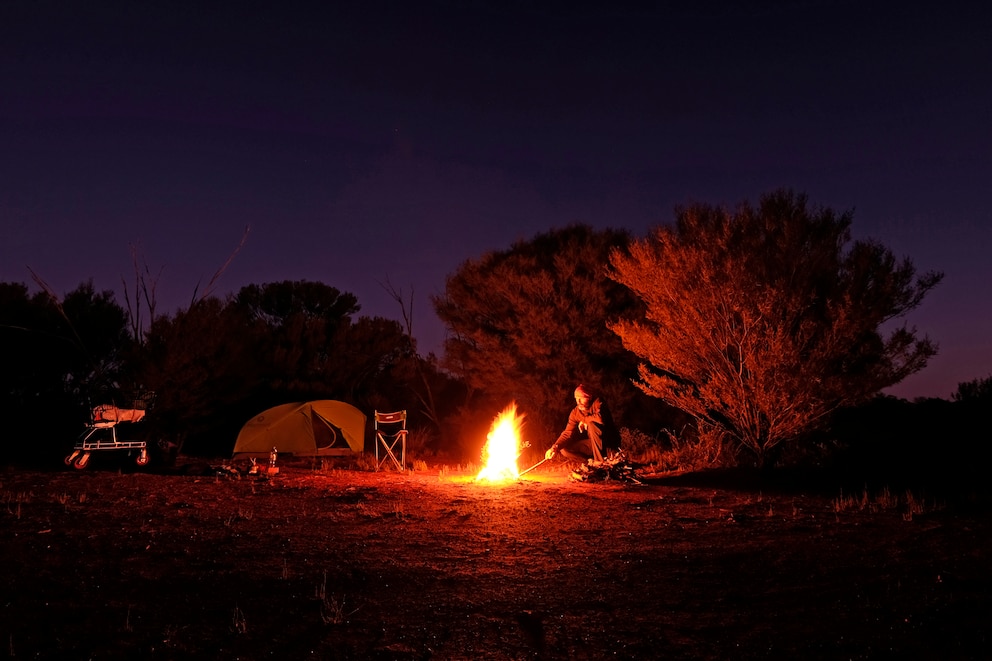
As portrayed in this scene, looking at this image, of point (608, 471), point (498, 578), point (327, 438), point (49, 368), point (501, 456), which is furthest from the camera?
point (49, 368)

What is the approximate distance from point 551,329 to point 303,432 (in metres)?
7.35

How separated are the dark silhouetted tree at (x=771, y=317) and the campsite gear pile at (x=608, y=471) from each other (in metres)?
2.37

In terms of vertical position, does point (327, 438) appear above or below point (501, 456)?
above

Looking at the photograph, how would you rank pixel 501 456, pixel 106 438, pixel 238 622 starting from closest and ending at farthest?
1. pixel 238 622
2. pixel 501 456
3. pixel 106 438

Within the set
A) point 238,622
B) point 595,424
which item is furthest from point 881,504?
point 238,622

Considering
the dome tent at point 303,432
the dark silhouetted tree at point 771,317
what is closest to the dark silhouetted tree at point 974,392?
the dark silhouetted tree at point 771,317

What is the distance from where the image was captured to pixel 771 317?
41.3 feet

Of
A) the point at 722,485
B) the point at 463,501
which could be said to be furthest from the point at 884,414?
the point at 463,501

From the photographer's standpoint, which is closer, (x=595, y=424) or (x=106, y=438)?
(x=595, y=424)

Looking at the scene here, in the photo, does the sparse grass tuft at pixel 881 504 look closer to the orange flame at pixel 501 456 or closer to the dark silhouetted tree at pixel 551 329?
the orange flame at pixel 501 456

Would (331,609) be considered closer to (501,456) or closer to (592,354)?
(501,456)

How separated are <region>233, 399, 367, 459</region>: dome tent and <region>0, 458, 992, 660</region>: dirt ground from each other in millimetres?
8097

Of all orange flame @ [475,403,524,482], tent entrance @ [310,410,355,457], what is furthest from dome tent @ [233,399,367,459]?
orange flame @ [475,403,524,482]

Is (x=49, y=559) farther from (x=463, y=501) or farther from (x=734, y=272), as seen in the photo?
(x=734, y=272)
